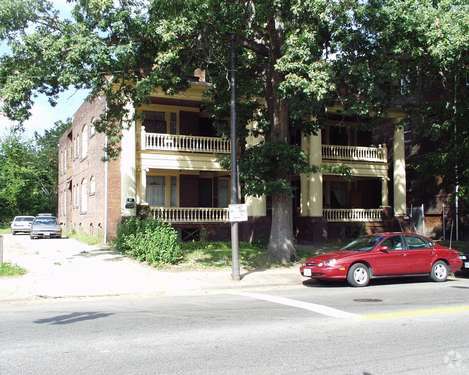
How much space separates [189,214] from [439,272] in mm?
13116

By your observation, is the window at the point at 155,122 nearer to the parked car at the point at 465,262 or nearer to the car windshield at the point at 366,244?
the car windshield at the point at 366,244

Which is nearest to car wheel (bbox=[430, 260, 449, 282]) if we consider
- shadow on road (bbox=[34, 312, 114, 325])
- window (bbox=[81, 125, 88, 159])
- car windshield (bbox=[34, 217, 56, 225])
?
shadow on road (bbox=[34, 312, 114, 325])

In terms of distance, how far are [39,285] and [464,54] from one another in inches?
584

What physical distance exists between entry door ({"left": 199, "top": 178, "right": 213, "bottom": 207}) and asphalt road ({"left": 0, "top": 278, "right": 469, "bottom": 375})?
16272mm

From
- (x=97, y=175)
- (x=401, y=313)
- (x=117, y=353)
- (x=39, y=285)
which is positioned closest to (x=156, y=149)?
(x=97, y=175)

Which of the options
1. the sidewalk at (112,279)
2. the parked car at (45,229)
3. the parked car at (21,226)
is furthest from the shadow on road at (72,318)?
the parked car at (21,226)

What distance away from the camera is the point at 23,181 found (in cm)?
6100

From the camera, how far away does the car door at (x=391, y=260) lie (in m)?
15.0

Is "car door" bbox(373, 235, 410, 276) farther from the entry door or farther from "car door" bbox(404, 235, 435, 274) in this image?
the entry door

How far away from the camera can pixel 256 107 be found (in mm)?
19594

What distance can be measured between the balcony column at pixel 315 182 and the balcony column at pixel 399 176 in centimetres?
446

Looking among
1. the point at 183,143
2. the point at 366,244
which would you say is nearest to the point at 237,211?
the point at 366,244

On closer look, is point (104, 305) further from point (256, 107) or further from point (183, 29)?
A: point (256, 107)

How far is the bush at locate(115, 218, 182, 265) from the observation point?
18.5 metres
